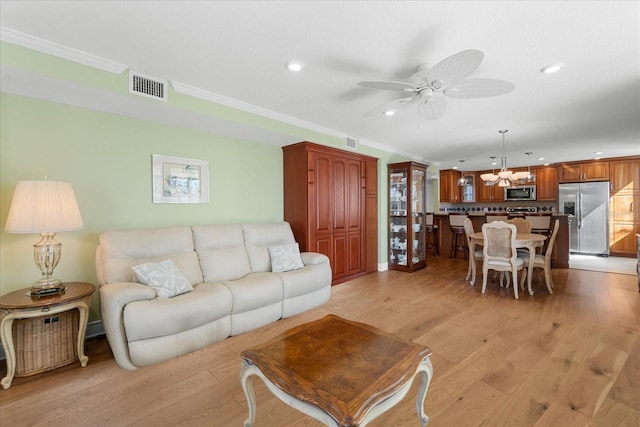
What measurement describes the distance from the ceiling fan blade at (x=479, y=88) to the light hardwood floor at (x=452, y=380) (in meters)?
2.12

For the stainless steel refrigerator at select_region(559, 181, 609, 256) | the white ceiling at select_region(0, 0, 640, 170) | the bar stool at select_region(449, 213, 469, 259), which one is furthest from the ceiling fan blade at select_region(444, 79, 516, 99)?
the stainless steel refrigerator at select_region(559, 181, 609, 256)

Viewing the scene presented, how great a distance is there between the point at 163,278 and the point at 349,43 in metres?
2.50

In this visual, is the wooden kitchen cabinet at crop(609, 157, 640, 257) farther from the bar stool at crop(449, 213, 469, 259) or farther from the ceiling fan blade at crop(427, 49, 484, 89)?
the ceiling fan blade at crop(427, 49, 484, 89)

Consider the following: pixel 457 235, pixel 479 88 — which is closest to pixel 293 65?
pixel 479 88

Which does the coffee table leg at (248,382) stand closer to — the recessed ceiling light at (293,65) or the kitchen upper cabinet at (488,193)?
the recessed ceiling light at (293,65)

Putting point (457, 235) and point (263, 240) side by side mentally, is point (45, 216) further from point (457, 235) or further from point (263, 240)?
point (457, 235)

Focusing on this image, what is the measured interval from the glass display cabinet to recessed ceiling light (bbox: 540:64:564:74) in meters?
2.80

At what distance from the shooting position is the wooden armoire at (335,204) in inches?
161

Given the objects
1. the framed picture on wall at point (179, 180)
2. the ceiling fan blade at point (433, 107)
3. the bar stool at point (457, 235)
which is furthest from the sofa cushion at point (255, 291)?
the bar stool at point (457, 235)

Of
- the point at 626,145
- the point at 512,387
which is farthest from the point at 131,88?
the point at 626,145

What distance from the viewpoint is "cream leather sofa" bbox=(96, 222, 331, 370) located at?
6.92ft

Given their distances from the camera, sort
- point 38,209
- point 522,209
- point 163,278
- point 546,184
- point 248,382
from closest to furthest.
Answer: point 248,382
point 38,209
point 163,278
point 546,184
point 522,209

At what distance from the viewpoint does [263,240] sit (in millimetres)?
3607

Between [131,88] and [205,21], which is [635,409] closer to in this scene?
[205,21]
